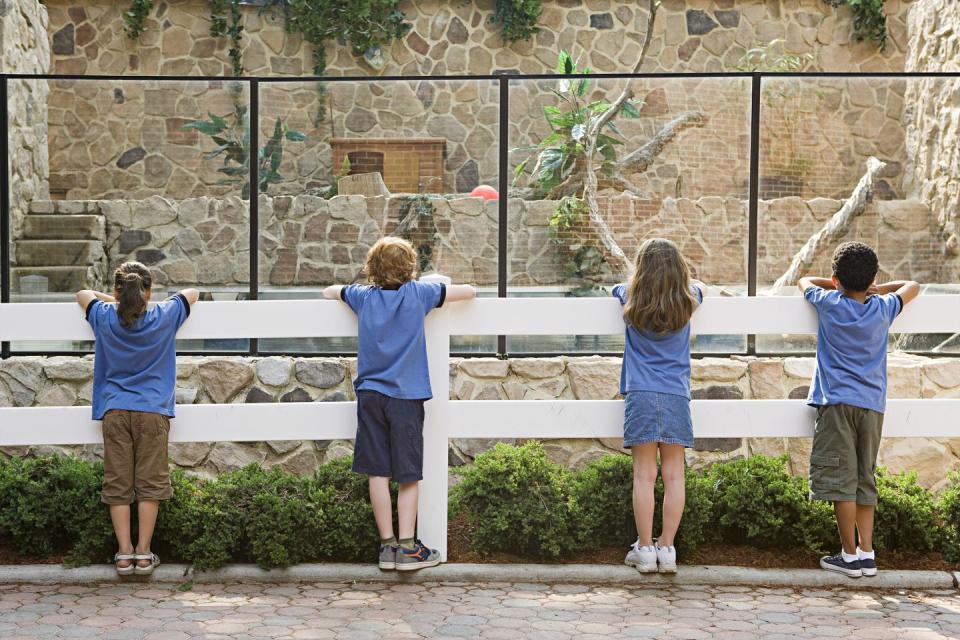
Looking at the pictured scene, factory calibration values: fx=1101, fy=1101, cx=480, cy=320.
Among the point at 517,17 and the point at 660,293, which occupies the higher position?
the point at 517,17

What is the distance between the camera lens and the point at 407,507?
451 centimetres

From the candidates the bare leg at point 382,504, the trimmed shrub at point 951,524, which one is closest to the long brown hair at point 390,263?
the bare leg at point 382,504

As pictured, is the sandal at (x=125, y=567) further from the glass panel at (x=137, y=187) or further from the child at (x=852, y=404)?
the child at (x=852, y=404)

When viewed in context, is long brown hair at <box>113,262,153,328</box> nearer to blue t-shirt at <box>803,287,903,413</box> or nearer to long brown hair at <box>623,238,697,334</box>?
long brown hair at <box>623,238,697,334</box>

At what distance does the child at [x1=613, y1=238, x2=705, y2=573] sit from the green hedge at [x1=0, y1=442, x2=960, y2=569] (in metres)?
0.24

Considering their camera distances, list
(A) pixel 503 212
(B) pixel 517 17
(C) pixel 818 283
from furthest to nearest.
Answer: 1. (B) pixel 517 17
2. (A) pixel 503 212
3. (C) pixel 818 283

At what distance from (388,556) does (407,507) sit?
8.3 inches

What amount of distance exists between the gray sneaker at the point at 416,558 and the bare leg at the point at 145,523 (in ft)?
3.29

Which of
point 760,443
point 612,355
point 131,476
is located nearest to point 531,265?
point 612,355

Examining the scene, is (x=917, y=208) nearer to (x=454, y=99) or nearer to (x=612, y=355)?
(x=612, y=355)

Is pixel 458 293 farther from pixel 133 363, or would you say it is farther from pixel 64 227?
pixel 64 227

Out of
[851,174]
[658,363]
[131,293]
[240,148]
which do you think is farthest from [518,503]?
[851,174]

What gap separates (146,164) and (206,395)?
141 centimetres

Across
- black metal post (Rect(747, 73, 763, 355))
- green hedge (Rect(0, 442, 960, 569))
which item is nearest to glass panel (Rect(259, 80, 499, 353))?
black metal post (Rect(747, 73, 763, 355))
